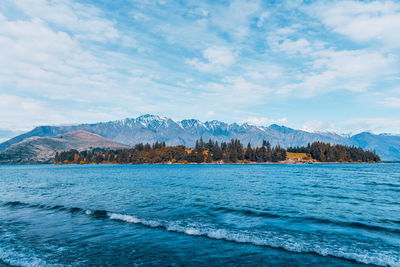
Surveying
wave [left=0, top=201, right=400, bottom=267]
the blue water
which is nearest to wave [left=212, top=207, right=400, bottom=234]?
wave [left=0, top=201, right=400, bottom=267]

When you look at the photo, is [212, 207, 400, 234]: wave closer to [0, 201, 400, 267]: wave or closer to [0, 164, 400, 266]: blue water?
[0, 201, 400, 267]: wave

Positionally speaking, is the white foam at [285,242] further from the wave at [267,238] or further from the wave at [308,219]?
the wave at [308,219]

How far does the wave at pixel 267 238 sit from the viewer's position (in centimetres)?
1698

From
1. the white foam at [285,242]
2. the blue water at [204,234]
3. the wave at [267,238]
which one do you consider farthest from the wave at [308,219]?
the white foam at [285,242]

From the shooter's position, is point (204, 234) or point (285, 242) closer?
point (285, 242)

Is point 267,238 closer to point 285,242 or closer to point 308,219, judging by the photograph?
point 285,242

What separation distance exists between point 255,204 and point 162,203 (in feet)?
45.4

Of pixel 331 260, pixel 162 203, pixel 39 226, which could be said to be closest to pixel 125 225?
pixel 39 226

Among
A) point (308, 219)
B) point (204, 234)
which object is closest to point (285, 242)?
point (204, 234)

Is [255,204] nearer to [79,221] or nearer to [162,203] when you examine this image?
[162,203]

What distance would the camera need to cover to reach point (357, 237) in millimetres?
21031

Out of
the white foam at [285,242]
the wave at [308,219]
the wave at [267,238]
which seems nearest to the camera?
the white foam at [285,242]

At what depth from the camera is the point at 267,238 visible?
20781 mm

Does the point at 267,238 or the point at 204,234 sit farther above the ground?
the point at 267,238
